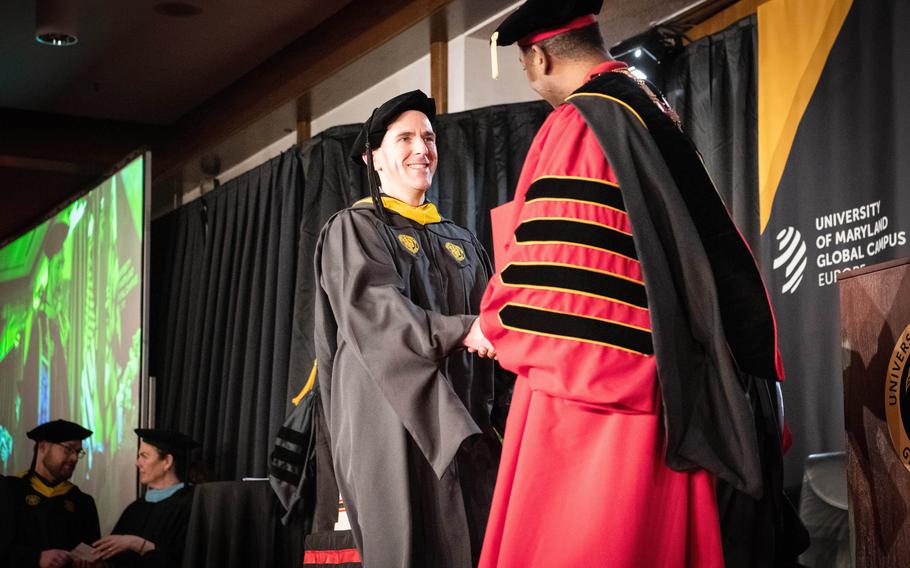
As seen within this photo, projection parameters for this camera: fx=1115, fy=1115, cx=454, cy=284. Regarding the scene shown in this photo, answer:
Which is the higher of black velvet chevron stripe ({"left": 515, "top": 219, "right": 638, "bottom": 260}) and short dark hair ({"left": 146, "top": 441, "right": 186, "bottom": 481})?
black velvet chevron stripe ({"left": 515, "top": 219, "right": 638, "bottom": 260})

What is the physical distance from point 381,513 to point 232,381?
4.10 metres

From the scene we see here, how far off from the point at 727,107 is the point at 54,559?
13.0 feet

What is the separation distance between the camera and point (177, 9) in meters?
6.15

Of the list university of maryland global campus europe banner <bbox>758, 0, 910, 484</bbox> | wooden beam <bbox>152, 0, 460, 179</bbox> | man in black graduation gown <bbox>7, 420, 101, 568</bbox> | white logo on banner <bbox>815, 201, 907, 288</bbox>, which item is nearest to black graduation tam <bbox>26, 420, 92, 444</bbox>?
man in black graduation gown <bbox>7, 420, 101, 568</bbox>

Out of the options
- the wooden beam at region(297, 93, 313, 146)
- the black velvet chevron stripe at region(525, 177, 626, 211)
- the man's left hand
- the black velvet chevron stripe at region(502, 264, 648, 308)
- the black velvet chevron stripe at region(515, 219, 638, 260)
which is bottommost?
the man's left hand

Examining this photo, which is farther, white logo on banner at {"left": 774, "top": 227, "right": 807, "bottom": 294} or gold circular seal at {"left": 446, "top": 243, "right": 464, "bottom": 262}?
white logo on banner at {"left": 774, "top": 227, "right": 807, "bottom": 294}

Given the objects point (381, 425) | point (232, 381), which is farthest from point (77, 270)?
point (381, 425)

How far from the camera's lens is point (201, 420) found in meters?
7.15

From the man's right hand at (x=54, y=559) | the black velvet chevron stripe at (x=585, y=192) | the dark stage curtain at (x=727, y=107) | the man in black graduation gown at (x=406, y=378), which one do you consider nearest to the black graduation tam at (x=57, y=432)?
the man's right hand at (x=54, y=559)

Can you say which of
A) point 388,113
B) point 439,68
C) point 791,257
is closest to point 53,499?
point 439,68

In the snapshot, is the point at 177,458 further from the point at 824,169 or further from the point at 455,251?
the point at 824,169

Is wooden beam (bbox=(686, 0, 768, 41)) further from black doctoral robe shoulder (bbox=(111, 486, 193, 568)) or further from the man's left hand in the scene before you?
the man's left hand

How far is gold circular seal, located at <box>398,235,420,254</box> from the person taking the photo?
303 cm

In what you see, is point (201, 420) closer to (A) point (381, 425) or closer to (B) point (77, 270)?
(B) point (77, 270)
